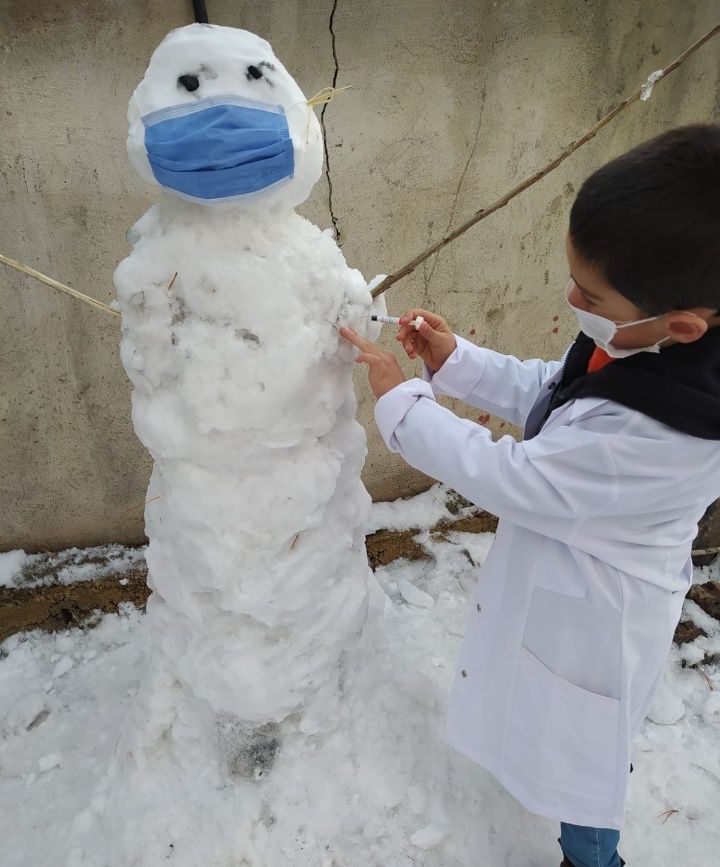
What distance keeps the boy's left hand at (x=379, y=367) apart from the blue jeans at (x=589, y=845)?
1.01 metres


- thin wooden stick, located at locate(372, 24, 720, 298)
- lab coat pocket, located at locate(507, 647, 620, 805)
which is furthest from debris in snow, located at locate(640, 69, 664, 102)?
lab coat pocket, located at locate(507, 647, 620, 805)

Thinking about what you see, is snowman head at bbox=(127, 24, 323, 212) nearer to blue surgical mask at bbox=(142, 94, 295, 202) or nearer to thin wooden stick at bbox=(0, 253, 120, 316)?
blue surgical mask at bbox=(142, 94, 295, 202)

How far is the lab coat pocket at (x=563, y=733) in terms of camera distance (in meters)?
1.15

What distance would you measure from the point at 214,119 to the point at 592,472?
0.80 metres

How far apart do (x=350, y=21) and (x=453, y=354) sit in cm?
103

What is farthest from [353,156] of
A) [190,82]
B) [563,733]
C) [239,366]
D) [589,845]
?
[589,845]

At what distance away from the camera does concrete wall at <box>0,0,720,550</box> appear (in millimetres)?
1594

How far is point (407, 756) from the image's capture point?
152cm

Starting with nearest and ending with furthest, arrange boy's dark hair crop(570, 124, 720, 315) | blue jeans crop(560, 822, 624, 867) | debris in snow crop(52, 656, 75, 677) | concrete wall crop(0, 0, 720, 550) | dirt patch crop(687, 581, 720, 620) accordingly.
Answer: boy's dark hair crop(570, 124, 720, 315) < blue jeans crop(560, 822, 624, 867) < concrete wall crop(0, 0, 720, 550) < debris in snow crop(52, 656, 75, 677) < dirt patch crop(687, 581, 720, 620)

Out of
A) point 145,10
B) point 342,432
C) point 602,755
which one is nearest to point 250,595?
point 342,432

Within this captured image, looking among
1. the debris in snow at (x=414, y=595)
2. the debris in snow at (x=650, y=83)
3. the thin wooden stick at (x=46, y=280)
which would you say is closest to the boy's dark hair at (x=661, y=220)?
the debris in snow at (x=650, y=83)

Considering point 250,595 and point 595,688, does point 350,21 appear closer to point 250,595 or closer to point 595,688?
point 250,595

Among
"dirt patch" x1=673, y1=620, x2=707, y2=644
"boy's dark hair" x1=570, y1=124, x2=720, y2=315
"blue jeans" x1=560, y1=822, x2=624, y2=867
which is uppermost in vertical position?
"boy's dark hair" x1=570, y1=124, x2=720, y2=315

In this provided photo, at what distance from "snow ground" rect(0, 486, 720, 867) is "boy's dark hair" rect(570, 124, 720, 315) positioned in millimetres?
1161
